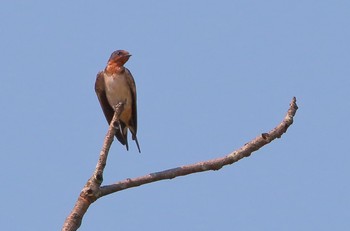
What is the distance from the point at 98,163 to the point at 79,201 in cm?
37

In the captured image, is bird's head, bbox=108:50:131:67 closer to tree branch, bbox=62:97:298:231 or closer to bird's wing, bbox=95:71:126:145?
bird's wing, bbox=95:71:126:145

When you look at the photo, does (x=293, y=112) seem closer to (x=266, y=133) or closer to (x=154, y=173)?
(x=266, y=133)

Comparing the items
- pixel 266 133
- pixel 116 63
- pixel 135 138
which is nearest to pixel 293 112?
pixel 266 133

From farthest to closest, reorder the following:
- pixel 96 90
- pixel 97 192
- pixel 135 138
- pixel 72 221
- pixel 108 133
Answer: pixel 96 90 → pixel 135 138 → pixel 108 133 → pixel 97 192 → pixel 72 221

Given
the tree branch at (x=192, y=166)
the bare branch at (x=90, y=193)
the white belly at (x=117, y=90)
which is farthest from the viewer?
the white belly at (x=117, y=90)

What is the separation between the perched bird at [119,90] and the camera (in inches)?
475

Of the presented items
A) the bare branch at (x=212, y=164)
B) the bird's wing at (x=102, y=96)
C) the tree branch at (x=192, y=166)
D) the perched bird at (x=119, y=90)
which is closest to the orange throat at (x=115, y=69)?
the perched bird at (x=119, y=90)

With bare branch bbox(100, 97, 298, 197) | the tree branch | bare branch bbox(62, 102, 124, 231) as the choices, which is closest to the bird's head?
bare branch bbox(62, 102, 124, 231)

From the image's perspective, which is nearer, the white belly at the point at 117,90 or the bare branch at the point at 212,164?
the bare branch at the point at 212,164

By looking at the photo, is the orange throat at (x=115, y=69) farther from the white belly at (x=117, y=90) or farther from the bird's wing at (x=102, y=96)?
the bird's wing at (x=102, y=96)

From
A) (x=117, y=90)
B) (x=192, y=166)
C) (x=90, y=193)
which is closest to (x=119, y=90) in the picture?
(x=117, y=90)

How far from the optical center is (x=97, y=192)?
4.76 m

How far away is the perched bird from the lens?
12062mm

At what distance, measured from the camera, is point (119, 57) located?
40.1ft
